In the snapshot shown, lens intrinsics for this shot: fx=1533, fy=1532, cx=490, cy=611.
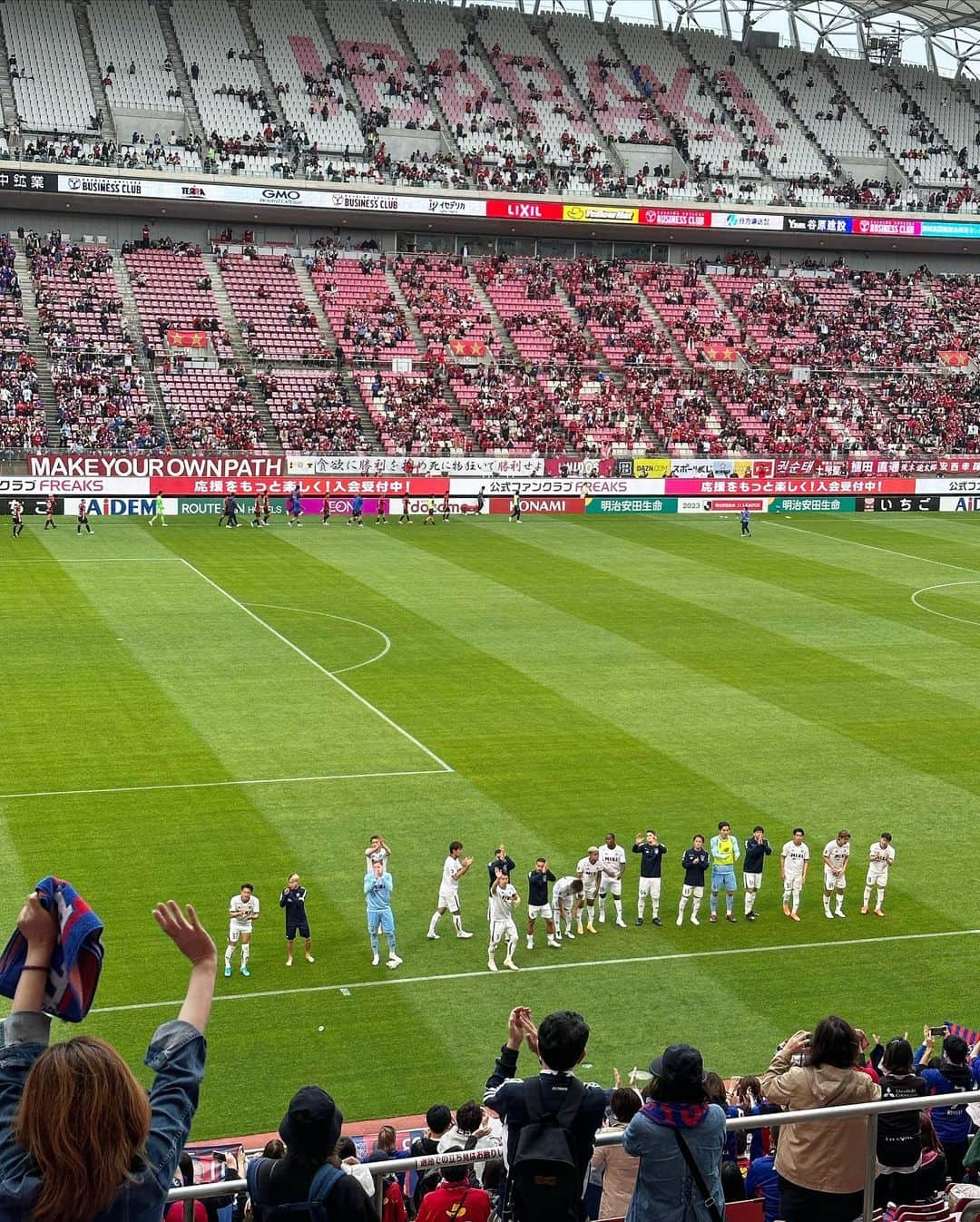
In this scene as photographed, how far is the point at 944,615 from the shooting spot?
4247 centimetres

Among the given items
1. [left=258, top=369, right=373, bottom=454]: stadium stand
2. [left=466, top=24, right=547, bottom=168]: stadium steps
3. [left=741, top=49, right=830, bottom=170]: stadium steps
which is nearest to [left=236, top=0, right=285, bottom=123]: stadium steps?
[left=466, top=24, right=547, bottom=168]: stadium steps

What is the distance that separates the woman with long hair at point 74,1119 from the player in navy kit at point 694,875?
17.0 metres

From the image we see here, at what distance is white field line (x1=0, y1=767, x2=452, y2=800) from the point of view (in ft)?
82.4

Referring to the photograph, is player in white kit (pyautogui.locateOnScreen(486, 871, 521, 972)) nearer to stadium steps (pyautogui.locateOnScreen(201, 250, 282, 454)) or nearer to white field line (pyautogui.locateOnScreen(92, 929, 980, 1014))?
white field line (pyautogui.locateOnScreen(92, 929, 980, 1014))

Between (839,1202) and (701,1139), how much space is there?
1.44 meters

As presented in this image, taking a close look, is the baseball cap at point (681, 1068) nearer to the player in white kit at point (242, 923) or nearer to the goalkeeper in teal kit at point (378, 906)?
the player in white kit at point (242, 923)

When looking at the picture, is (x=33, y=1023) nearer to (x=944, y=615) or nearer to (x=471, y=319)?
(x=944, y=615)

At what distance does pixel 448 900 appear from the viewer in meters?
20.3

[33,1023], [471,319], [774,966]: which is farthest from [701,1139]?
[471,319]

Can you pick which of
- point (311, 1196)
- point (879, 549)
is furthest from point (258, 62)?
point (311, 1196)

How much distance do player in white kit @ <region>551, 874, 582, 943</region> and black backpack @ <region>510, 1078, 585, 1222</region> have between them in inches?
525

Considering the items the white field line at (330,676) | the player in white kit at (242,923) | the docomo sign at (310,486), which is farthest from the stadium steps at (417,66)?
the player in white kit at (242,923)

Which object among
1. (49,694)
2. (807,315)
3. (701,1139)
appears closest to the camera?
(701,1139)

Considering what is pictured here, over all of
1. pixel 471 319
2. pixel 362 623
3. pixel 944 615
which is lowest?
pixel 944 615
